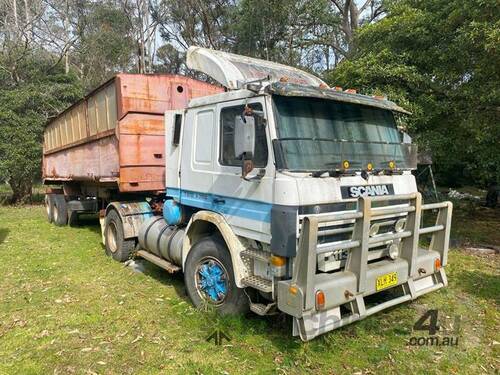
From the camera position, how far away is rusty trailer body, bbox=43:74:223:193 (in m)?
6.38

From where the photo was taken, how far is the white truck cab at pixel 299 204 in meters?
3.40

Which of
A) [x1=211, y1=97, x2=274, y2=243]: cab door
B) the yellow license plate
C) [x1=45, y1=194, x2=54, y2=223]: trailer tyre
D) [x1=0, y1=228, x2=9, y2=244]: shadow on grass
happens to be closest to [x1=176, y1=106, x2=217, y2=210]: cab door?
[x1=211, y1=97, x2=274, y2=243]: cab door

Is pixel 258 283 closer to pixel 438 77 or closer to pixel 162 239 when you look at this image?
pixel 162 239

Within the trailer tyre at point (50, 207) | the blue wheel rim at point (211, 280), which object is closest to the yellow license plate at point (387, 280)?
the blue wheel rim at point (211, 280)

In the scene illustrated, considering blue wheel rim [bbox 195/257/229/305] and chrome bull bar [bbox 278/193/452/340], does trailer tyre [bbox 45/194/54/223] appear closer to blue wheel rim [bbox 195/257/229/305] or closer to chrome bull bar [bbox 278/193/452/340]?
blue wheel rim [bbox 195/257/229/305]

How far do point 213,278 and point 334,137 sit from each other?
2.03 m

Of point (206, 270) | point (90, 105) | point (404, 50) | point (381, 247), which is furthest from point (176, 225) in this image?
point (404, 50)

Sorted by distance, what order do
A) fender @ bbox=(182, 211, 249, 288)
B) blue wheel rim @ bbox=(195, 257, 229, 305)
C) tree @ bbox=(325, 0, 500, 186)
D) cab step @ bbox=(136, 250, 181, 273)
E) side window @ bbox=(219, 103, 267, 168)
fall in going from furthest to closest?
tree @ bbox=(325, 0, 500, 186) < cab step @ bbox=(136, 250, 181, 273) < blue wheel rim @ bbox=(195, 257, 229, 305) < fender @ bbox=(182, 211, 249, 288) < side window @ bbox=(219, 103, 267, 168)

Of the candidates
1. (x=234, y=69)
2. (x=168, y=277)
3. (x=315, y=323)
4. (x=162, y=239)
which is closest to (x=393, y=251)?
(x=315, y=323)

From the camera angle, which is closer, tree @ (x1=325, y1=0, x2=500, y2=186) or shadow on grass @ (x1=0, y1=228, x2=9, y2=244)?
tree @ (x1=325, y1=0, x2=500, y2=186)

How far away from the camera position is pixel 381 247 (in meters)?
4.11

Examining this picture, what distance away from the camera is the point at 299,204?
3.41 meters

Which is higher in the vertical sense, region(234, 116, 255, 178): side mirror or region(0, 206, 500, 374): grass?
region(234, 116, 255, 178): side mirror

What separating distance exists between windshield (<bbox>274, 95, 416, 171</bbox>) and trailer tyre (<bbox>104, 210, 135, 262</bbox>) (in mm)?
4081
